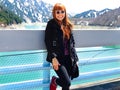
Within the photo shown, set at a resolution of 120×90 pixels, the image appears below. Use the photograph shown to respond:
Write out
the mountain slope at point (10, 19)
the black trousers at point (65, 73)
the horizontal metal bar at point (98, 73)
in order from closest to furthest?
1. the black trousers at point (65, 73)
2. the horizontal metal bar at point (98, 73)
3. the mountain slope at point (10, 19)

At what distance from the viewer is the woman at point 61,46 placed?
3926 millimetres

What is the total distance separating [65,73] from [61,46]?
312mm

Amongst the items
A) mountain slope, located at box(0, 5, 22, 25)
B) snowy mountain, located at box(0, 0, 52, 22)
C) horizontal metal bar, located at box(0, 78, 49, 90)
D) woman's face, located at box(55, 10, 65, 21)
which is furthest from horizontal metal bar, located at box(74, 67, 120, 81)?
snowy mountain, located at box(0, 0, 52, 22)

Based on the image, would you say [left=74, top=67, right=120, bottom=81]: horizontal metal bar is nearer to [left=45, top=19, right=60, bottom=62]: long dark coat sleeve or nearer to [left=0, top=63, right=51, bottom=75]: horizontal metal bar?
[left=0, top=63, right=51, bottom=75]: horizontal metal bar

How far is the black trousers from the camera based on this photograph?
3.91 m

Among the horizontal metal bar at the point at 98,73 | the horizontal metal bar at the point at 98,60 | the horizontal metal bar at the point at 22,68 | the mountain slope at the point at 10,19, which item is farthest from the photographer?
the mountain slope at the point at 10,19

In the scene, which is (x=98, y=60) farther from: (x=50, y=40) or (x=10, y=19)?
(x=10, y=19)

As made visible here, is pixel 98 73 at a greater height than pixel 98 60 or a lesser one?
lesser

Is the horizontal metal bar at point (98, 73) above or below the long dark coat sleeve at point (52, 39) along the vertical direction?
below

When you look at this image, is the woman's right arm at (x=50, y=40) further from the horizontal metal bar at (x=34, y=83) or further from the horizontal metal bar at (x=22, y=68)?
the horizontal metal bar at (x=34, y=83)

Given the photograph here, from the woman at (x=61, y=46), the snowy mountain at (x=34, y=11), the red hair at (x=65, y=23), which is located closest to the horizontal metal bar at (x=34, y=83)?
the woman at (x=61, y=46)

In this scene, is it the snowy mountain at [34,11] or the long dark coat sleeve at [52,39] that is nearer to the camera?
the long dark coat sleeve at [52,39]

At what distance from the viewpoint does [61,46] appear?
13.0 feet

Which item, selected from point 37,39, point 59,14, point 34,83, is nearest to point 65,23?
point 59,14
